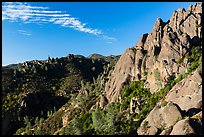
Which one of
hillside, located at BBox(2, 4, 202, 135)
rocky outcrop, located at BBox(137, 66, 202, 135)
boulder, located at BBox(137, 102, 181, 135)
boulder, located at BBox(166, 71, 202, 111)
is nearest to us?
rocky outcrop, located at BBox(137, 66, 202, 135)

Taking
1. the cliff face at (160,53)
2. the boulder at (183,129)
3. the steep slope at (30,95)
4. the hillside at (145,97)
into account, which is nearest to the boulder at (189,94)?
the hillside at (145,97)

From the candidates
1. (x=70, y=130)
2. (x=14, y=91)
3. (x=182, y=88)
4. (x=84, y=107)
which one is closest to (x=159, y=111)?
(x=182, y=88)

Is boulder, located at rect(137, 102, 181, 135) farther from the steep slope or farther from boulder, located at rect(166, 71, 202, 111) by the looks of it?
the steep slope

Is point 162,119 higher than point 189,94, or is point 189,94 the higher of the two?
point 189,94

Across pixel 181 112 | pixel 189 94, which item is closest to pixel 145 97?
pixel 189 94

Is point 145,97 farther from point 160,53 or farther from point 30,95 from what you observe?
point 30,95

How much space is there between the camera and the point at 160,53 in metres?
97.6

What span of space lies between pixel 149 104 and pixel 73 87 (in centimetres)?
10624

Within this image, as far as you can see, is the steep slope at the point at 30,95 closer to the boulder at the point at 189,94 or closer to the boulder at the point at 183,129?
the boulder at the point at 189,94

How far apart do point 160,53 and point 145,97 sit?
64.5 ft

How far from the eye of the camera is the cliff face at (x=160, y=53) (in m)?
88.8

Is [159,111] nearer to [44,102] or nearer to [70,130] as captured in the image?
[70,130]

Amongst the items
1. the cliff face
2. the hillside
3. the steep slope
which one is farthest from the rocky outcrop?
the steep slope

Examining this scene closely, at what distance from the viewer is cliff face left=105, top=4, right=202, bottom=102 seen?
8875 cm
